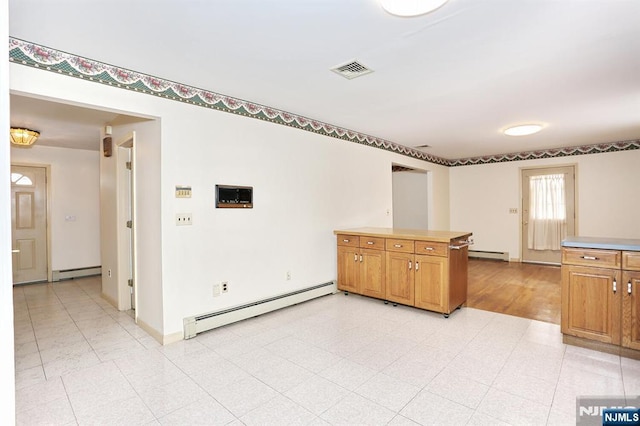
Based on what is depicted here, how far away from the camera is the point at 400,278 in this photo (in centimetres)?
390

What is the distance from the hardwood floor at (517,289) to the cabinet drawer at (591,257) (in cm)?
99

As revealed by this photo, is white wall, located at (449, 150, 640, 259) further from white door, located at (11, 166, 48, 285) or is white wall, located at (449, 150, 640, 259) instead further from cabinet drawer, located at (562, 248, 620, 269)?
white door, located at (11, 166, 48, 285)

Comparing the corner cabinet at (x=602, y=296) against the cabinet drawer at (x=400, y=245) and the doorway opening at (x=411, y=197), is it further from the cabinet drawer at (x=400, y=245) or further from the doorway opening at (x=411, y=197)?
the doorway opening at (x=411, y=197)

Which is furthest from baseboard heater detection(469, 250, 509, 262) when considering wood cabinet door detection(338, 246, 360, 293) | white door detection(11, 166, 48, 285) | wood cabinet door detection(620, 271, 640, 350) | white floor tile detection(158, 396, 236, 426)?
white door detection(11, 166, 48, 285)

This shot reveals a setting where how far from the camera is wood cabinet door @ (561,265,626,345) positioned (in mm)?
2611

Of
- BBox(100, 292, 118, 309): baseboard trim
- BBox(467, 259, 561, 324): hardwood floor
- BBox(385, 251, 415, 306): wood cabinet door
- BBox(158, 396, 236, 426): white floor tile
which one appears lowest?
BBox(158, 396, 236, 426): white floor tile

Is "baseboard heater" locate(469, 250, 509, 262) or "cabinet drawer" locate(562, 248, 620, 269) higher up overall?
"cabinet drawer" locate(562, 248, 620, 269)

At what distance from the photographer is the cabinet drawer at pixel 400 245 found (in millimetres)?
3807

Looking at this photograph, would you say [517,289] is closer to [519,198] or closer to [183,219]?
[519,198]

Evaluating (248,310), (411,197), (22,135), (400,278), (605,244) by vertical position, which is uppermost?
(22,135)

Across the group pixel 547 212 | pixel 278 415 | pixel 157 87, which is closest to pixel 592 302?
pixel 278 415

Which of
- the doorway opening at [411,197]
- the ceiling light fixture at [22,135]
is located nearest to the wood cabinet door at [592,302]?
the doorway opening at [411,197]

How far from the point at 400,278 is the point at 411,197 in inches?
175

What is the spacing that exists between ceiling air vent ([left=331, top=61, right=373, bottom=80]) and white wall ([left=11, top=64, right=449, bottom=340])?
1.31m
